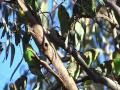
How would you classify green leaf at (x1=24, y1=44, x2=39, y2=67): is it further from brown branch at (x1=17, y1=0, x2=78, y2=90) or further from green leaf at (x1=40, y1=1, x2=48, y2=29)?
green leaf at (x1=40, y1=1, x2=48, y2=29)

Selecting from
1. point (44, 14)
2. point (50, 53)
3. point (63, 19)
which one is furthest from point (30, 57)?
point (44, 14)

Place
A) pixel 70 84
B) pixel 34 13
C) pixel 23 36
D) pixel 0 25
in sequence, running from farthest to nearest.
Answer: pixel 0 25
pixel 23 36
pixel 34 13
pixel 70 84

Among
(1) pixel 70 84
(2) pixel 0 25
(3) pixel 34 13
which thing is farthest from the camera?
(2) pixel 0 25

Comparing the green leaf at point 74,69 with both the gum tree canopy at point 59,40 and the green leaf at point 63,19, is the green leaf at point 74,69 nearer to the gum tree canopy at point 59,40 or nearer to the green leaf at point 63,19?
the gum tree canopy at point 59,40

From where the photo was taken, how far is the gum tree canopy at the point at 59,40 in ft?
3.96

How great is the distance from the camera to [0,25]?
4.95 feet

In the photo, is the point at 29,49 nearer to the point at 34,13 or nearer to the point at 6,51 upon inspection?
the point at 34,13

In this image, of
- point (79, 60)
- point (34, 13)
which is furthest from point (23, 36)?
point (79, 60)

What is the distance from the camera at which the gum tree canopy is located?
3.96 feet

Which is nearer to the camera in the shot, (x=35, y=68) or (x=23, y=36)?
(x=35, y=68)

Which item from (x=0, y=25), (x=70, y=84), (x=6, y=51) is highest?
(x=0, y=25)

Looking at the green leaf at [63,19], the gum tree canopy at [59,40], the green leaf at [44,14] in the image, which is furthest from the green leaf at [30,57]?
the green leaf at [44,14]

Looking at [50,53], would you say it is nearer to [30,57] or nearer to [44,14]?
[30,57]

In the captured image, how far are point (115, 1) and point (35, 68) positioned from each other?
0.33m
